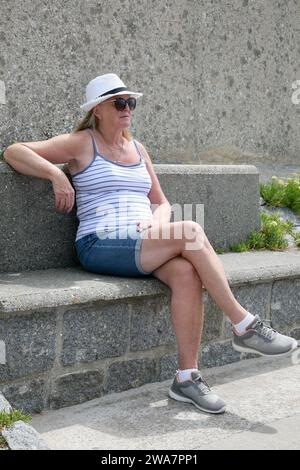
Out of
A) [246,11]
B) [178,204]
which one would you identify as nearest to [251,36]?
[246,11]

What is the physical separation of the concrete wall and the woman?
0.85m

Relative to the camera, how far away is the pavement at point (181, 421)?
3.33 meters

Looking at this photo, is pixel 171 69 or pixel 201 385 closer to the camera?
pixel 201 385

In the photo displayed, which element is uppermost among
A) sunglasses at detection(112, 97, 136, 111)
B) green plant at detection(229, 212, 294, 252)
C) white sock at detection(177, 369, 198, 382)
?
sunglasses at detection(112, 97, 136, 111)

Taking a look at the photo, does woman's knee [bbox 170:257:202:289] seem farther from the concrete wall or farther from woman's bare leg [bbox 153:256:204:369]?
the concrete wall

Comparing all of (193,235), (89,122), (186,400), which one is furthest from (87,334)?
(89,122)

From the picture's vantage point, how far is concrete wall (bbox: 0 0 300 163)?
4.95 meters

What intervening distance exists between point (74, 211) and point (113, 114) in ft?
1.70

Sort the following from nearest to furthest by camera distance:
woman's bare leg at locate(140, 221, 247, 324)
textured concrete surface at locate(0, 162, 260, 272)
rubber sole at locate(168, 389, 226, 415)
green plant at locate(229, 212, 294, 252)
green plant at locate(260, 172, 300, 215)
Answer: rubber sole at locate(168, 389, 226, 415), woman's bare leg at locate(140, 221, 247, 324), textured concrete surface at locate(0, 162, 260, 272), green plant at locate(229, 212, 294, 252), green plant at locate(260, 172, 300, 215)

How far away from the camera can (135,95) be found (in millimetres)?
4199

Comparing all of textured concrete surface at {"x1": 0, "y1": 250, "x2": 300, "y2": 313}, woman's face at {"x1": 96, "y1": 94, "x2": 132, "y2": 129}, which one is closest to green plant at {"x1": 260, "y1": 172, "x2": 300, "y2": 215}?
textured concrete surface at {"x1": 0, "y1": 250, "x2": 300, "y2": 313}

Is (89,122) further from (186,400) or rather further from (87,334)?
(186,400)

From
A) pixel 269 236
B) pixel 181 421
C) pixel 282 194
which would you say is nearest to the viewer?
pixel 181 421

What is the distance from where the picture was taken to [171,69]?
5.89 m
